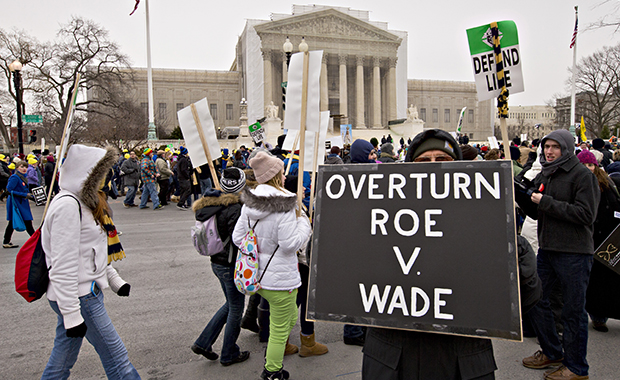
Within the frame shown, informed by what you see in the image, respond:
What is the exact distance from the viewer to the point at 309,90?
337cm

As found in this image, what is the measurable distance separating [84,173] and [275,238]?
52.5 inches

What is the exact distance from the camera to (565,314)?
132 inches

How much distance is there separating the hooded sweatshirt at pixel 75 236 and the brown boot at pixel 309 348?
6.03ft

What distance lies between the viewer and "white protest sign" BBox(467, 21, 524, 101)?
3.75 m

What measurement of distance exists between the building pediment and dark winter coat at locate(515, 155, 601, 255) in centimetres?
5135

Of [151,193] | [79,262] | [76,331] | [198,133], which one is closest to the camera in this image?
[76,331]

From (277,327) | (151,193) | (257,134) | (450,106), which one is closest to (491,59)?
(277,327)

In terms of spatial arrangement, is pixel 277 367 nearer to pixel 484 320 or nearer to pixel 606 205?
pixel 484 320

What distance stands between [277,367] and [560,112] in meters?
54.7

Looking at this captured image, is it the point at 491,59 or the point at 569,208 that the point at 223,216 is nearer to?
the point at 569,208

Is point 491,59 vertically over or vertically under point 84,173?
over

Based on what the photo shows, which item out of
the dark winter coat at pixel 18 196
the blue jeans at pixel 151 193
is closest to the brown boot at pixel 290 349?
the dark winter coat at pixel 18 196

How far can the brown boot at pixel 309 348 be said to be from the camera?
156 inches

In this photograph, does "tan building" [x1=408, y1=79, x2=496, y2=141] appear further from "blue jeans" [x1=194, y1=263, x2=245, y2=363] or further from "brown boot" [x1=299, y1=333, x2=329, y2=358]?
"blue jeans" [x1=194, y1=263, x2=245, y2=363]
